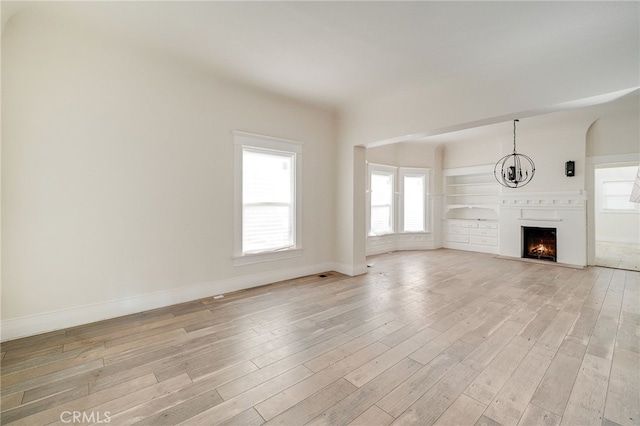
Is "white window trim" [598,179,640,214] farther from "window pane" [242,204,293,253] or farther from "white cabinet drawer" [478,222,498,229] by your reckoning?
"window pane" [242,204,293,253]

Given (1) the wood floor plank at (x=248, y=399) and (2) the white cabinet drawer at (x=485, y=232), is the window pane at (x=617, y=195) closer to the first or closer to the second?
(2) the white cabinet drawer at (x=485, y=232)

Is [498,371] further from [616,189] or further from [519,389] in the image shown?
[616,189]

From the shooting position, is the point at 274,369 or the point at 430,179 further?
the point at 430,179

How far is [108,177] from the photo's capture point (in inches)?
112

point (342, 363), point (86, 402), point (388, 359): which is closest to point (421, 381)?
point (388, 359)

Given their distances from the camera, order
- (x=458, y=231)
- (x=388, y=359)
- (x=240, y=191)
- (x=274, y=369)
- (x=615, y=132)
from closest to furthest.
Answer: (x=274, y=369)
(x=388, y=359)
(x=240, y=191)
(x=615, y=132)
(x=458, y=231)

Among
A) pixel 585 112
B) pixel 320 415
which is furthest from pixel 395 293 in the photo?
pixel 585 112

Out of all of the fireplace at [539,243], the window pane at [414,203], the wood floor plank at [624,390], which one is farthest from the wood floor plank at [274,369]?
the fireplace at [539,243]

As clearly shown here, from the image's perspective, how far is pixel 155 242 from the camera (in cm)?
314

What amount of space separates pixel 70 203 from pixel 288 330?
99.5 inches

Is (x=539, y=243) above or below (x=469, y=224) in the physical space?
below

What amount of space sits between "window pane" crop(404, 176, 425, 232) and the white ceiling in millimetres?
4359

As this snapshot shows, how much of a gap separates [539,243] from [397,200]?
10.9ft

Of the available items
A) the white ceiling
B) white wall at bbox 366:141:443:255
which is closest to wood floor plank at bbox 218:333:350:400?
the white ceiling
